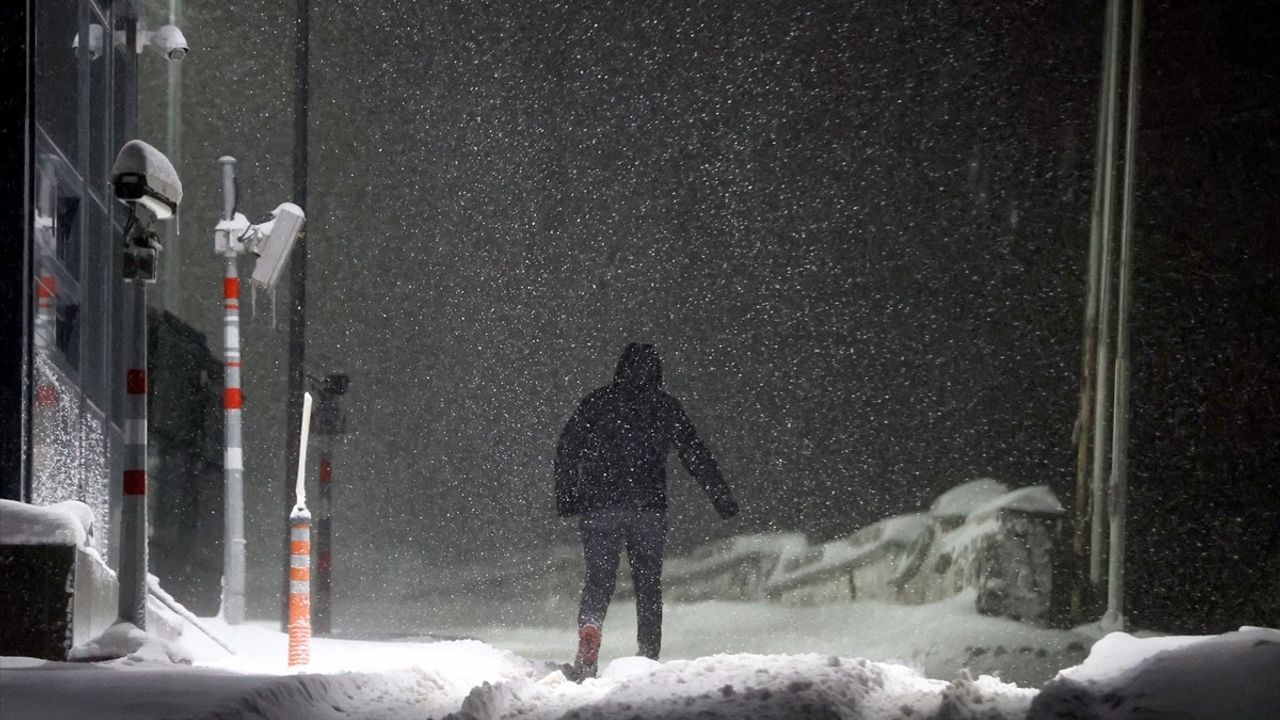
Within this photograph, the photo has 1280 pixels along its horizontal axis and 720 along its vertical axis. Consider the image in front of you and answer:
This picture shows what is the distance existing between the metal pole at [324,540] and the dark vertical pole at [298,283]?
9.7 inches

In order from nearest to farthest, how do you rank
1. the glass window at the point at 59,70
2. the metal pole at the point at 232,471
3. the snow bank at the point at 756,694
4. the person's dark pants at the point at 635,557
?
the snow bank at the point at 756,694, the glass window at the point at 59,70, the person's dark pants at the point at 635,557, the metal pole at the point at 232,471

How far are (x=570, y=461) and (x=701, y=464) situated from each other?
656mm

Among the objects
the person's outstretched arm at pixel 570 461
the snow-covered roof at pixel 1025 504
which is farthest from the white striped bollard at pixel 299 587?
the snow-covered roof at pixel 1025 504

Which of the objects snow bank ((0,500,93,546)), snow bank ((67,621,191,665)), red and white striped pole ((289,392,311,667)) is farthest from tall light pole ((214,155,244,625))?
snow bank ((0,500,93,546))

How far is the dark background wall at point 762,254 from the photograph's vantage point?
8.95 meters

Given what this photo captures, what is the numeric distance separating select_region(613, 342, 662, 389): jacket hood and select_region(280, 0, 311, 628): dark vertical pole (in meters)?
2.79

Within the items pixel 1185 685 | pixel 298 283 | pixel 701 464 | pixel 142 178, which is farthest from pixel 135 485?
pixel 298 283

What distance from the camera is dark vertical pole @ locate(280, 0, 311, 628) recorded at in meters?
8.46

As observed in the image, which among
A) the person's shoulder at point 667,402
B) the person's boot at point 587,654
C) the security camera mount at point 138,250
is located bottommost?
the person's boot at point 587,654

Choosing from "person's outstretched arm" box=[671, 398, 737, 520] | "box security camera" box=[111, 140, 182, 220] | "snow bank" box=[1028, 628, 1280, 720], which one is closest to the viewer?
"snow bank" box=[1028, 628, 1280, 720]

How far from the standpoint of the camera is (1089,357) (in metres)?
9.39

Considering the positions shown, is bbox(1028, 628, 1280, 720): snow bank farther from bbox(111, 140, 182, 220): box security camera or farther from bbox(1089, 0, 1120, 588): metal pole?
bbox(1089, 0, 1120, 588): metal pole

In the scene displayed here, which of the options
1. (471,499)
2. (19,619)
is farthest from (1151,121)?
(19,619)

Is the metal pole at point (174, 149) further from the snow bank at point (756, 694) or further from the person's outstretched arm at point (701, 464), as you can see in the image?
the snow bank at point (756, 694)
